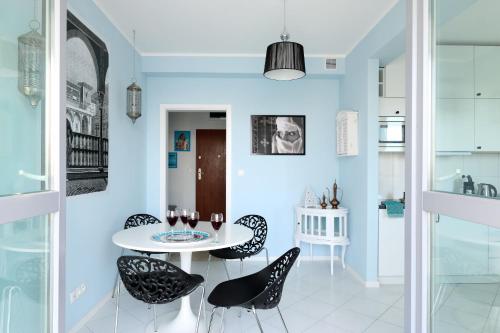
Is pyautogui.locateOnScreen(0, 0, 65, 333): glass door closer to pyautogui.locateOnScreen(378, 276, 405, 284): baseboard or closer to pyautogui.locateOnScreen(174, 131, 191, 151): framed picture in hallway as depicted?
pyautogui.locateOnScreen(378, 276, 405, 284): baseboard

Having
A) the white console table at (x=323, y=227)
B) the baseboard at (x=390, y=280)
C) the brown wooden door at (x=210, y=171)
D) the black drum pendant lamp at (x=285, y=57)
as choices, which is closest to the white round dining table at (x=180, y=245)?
the black drum pendant lamp at (x=285, y=57)

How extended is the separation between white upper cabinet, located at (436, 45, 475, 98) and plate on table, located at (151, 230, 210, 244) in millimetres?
1631

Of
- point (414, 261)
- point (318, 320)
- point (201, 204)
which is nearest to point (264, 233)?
point (318, 320)

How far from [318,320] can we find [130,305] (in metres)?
1.66

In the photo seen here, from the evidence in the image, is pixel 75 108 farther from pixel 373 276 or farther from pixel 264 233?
pixel 373 276

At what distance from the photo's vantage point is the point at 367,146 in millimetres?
3336

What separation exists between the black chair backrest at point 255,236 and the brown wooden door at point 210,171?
3.17 meters

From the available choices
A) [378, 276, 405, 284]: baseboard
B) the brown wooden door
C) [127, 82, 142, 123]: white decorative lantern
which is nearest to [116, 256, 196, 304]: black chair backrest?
[127, 82, 142, 123]: white decorative lantern

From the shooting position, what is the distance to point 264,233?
3217 millimetres

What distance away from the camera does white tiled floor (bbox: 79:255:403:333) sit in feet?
8.02

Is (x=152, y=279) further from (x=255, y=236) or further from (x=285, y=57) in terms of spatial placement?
(x=285, y=57)

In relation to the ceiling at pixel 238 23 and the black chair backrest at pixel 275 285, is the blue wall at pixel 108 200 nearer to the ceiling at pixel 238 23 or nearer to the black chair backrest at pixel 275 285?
the ceiling at pixel 238 23

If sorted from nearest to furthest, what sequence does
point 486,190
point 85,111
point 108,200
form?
point 486,190 < point 85,111 < point 108,200

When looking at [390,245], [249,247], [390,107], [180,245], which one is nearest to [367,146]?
[390,107]
